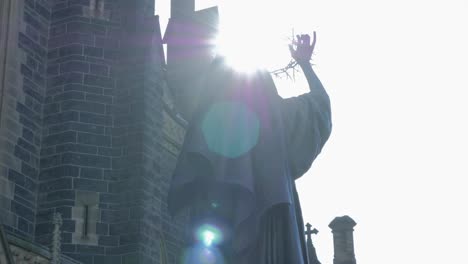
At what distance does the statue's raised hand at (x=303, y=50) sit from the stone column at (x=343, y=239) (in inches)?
1196

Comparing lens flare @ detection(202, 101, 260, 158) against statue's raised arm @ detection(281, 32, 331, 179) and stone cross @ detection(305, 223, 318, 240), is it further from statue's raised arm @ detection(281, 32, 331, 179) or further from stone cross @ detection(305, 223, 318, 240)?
stone cross @ detection(305, 223, 318, 240)

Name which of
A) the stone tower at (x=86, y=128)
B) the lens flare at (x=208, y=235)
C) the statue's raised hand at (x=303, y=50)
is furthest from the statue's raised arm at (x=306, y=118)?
the stone tower at (x=86, y=128)

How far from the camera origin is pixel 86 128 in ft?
55.6

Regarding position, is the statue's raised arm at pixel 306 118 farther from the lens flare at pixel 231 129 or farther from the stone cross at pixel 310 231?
the stone cross at pixel 310 231

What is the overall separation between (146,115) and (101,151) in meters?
0.98

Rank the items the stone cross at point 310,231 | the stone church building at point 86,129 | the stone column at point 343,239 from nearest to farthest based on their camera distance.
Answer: the stone church building at point 86,129 < the stone cross at point 310,231 < the stone column at point 343,239

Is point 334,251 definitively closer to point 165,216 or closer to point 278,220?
point 165,216

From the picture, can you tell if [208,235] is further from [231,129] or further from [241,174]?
[231,129]

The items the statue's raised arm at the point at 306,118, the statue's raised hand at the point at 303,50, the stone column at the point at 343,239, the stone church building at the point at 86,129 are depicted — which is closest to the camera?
the statue's raised arm at the point at 306,118

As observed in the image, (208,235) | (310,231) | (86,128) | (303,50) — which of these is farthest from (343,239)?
(208,235)

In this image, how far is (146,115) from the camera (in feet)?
56.3

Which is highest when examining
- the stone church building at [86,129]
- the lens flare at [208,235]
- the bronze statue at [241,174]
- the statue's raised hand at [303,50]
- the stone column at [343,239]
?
the stone column at [343,239]

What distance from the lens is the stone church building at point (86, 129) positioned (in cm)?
1598

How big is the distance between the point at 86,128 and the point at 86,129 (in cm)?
2
